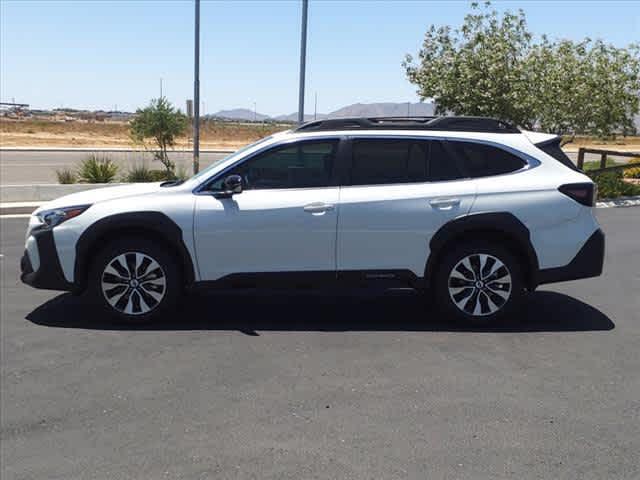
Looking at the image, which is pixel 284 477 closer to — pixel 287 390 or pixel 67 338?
pixel 287 390

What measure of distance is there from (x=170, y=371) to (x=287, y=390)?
100cm

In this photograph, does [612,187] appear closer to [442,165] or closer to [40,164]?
[442,165]

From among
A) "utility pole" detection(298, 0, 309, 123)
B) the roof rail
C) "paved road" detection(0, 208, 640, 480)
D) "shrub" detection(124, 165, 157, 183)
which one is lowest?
"paved road" detection(0, 208, 640, 480)

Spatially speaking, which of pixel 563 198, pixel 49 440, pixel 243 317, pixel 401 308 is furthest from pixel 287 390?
pixel 563 198

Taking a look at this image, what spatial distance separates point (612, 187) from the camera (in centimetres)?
1848

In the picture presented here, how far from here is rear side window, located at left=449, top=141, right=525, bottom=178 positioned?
664 centimetres

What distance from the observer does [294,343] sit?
20.1ft

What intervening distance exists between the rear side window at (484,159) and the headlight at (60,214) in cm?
350

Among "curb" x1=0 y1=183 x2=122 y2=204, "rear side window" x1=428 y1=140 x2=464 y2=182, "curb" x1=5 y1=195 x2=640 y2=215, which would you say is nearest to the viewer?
"rear side window" x1=428 y1=140 x2=464 y2=182

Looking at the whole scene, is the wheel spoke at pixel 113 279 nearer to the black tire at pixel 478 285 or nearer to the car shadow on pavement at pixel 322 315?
the car shadow on pavement at pixel 322 315

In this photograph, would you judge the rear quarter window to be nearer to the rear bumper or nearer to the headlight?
the rear bumper

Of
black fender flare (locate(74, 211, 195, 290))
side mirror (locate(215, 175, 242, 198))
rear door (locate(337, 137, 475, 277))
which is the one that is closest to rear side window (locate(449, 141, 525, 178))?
rear door (locate(337, 137, 475, 277))

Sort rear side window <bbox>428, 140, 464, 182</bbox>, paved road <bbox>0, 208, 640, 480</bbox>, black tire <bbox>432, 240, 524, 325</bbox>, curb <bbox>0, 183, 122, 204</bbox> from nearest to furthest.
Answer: paved road <bbox>0, 208, 640, 480</bbox> < black tire <bbox>432, 240, 524, 325</bbox> < rear side window <bbox>428, 140, 464, 182</bbox> < curb <bbox>0, 183, 122, 204</bbox>

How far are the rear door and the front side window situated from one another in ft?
0.84
